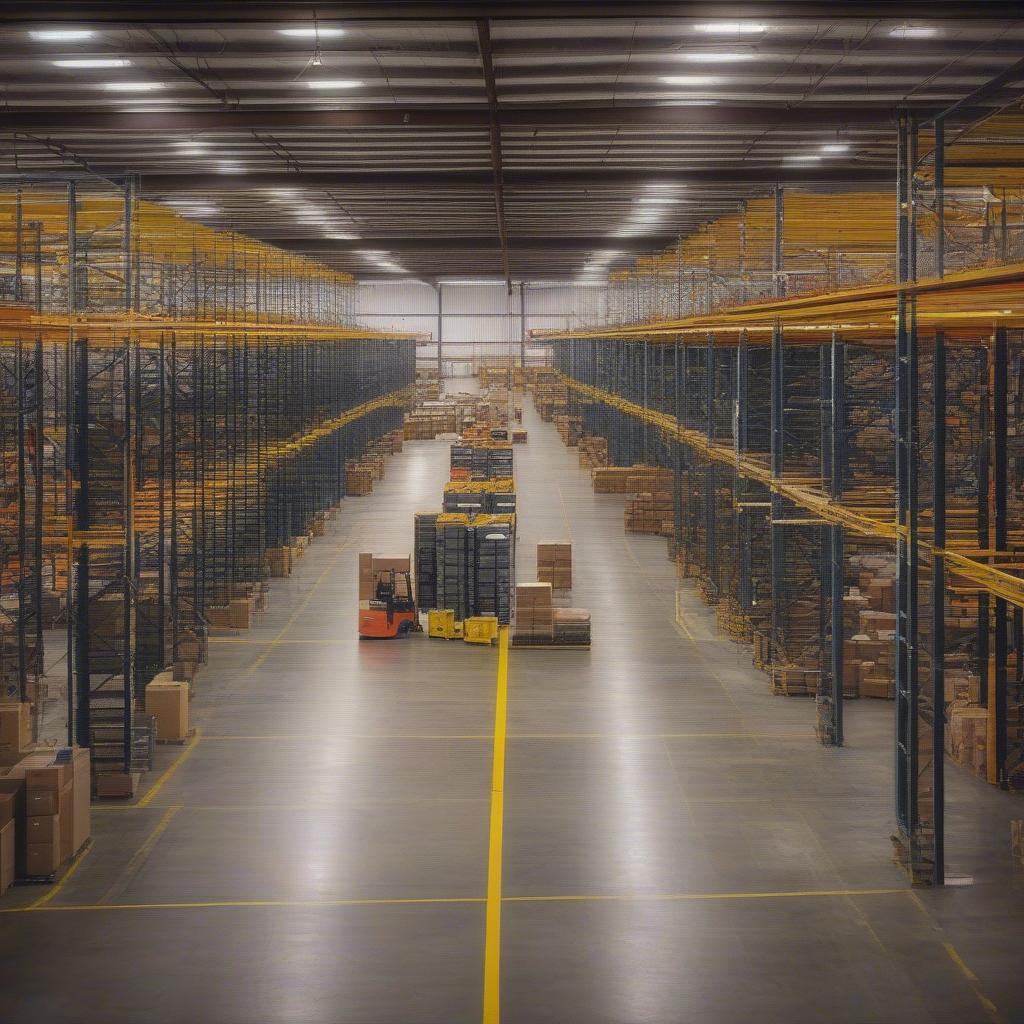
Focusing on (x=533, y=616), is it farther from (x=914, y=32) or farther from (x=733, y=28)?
(x=914, y=32)

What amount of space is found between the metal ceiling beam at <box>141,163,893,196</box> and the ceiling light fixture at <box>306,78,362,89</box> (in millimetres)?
7032

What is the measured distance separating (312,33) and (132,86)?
3.69 m

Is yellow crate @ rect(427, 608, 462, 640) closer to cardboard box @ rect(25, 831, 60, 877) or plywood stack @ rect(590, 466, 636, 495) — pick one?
cardboard box @ rect(25, 831, 60, 877)

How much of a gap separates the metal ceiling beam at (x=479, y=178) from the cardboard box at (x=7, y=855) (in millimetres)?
14007

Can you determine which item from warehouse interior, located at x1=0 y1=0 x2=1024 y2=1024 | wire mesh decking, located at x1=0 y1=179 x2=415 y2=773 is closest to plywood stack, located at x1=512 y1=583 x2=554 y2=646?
warehouse interior, located at x1=0 y1=0 x2=1024 y2=1024

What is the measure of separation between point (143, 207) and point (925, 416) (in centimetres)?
1435

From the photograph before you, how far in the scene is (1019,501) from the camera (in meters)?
20.5

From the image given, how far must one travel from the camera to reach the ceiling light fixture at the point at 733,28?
14.6 metres

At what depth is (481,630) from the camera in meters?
25.0

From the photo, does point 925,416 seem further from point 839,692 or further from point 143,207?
point 143,207

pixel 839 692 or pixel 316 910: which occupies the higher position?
pixel 839 692

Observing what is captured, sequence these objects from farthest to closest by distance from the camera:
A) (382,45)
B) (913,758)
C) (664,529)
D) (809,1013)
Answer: (664,529), (382,45), (913,758), (809,1013)

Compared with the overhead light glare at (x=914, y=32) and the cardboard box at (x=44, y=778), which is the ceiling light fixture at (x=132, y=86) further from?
the overhead light glare at (x=914, y=32)

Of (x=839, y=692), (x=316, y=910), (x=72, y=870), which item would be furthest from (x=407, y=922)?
(x=839, y=692)
